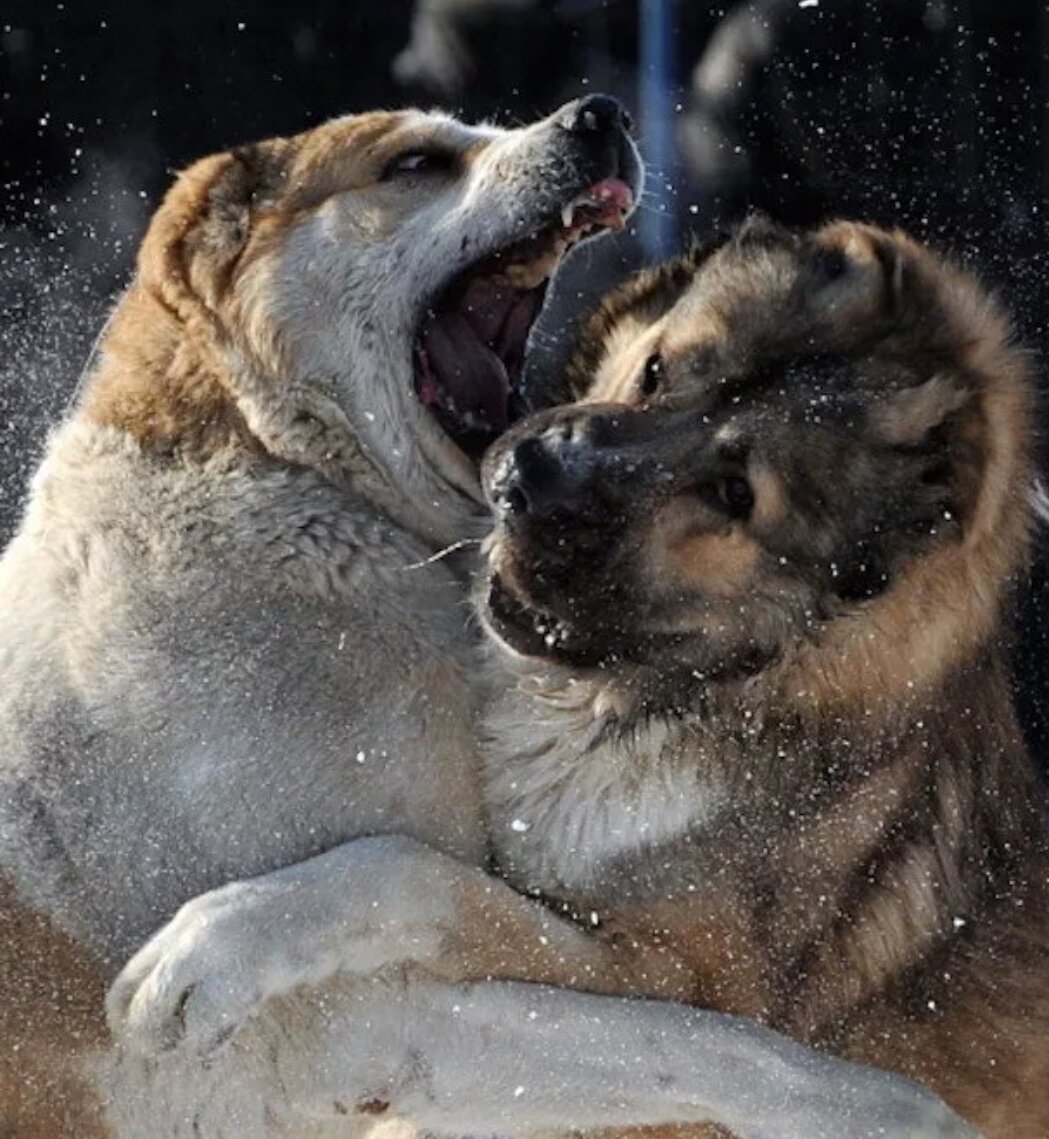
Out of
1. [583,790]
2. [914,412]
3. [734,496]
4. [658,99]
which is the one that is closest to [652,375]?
[734,496]

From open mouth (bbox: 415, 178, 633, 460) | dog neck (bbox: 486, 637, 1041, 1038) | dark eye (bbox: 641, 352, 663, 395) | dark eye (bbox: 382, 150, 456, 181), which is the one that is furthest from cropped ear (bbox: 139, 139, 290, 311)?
dog neck (bbox: 486, 637, 1041, 1038)

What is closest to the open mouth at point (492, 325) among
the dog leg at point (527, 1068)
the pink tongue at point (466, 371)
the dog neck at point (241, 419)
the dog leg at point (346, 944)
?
the pink tongue at point (466, 371)

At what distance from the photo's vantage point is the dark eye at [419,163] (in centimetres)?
414

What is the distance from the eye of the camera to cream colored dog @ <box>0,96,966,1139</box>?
140 inches

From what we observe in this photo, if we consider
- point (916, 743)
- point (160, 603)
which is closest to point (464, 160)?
Result: point (160, 603)

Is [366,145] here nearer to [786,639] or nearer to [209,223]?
[209,223]

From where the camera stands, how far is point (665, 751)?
3.69 meters

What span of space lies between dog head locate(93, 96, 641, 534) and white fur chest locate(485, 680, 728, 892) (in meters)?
0.44

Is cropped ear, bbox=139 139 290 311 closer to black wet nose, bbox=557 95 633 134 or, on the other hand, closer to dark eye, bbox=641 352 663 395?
black wet nose, bbox=557 95 633 134

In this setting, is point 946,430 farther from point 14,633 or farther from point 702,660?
point 14,633

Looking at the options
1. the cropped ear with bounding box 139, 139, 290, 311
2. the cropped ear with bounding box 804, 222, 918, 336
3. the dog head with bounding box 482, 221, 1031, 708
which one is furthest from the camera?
the cropped ear with bounding box 139, 139, 290, 311

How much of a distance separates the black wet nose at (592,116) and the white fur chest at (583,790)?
0.94 m

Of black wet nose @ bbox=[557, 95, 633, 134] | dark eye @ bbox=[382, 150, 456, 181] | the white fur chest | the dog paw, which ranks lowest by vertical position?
the white fur chest

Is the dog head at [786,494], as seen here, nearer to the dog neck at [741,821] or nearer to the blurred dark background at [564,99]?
the dog neck at [741,821]
